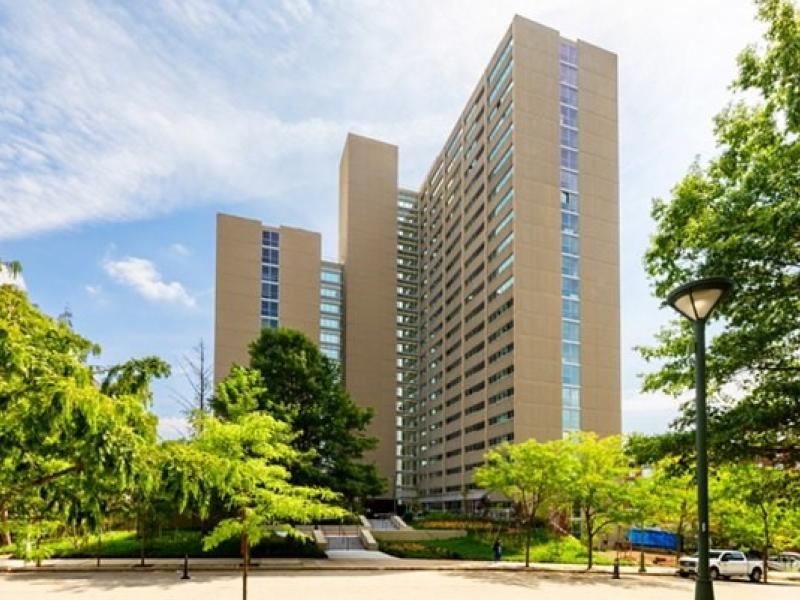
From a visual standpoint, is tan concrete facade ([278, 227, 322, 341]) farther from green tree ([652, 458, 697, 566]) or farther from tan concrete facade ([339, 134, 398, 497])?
green tree ([652, 458, 697, 566])

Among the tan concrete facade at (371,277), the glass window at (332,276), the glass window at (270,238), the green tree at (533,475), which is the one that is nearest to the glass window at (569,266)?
the tan concrete facade at (371,277)

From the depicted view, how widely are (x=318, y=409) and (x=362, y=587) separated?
661 inches

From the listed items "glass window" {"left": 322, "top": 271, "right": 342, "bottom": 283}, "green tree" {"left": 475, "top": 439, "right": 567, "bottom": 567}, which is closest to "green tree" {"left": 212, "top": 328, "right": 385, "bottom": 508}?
"green tree" {"left": 475, "top": 439, "right": 567, "bottom": 567}

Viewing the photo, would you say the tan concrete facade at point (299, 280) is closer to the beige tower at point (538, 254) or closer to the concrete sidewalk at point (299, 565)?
the beige tower at point (538, 254)

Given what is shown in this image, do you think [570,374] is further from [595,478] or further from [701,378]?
[701,378]

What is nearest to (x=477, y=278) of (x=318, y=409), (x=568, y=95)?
(x=568, y=95)

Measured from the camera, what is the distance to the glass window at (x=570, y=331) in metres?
72.6

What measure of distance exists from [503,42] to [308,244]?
41140 mm

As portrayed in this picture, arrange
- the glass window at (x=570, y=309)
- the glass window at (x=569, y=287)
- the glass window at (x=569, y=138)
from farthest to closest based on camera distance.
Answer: the glass window at (x=569, y=138) < the glass window at (x=569, y=287) < the glass window at (x=570, y=309)

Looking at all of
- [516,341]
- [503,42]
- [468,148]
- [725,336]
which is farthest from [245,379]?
[468,148]

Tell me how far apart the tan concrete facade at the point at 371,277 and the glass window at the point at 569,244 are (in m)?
39.2

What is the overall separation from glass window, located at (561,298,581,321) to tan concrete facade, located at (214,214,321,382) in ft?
131

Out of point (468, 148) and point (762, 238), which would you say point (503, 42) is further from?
point (762, 238)

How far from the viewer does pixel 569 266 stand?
74.6 meters
